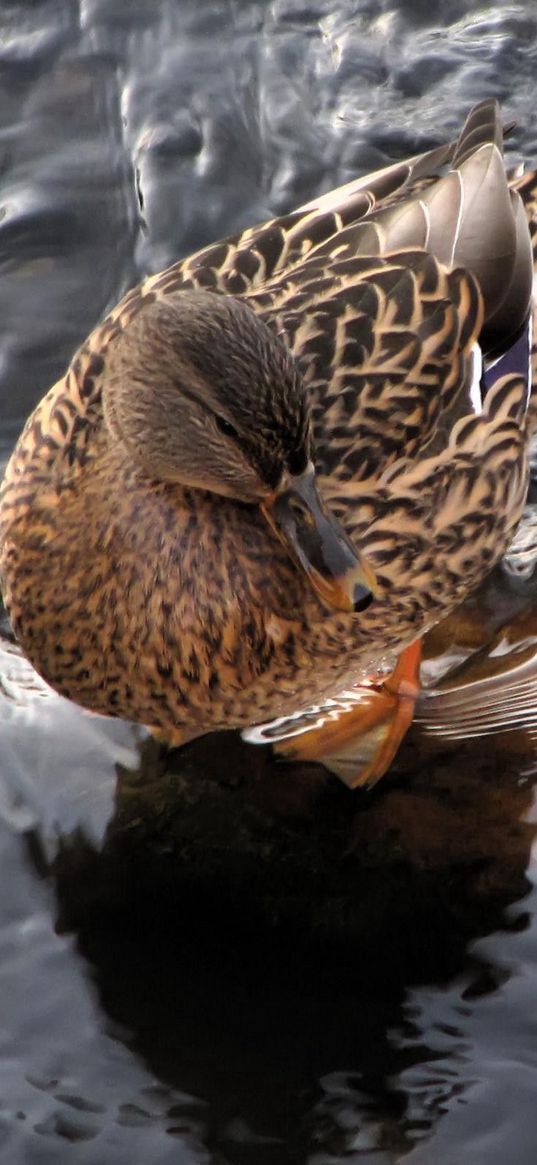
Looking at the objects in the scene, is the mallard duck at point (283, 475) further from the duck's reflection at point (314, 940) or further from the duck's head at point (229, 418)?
the duck's reflection at point (314, 940)

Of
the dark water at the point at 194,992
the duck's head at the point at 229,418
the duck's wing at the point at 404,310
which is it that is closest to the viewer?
the duck's head at the point at 229,418

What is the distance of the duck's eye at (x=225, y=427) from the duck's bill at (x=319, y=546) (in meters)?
0.17

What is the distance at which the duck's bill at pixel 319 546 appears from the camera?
3.44m

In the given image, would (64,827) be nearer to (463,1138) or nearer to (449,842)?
(449,842)

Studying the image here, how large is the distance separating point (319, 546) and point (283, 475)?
180 millimetres

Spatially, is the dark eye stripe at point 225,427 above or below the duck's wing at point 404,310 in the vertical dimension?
below

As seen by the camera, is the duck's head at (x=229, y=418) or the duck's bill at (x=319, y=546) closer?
the duck's head at (x=229, y=418)

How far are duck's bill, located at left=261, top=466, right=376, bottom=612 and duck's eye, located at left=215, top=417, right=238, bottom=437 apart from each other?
17 centimetres

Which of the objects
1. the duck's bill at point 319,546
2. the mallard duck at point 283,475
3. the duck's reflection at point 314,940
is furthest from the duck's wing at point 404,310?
the duck's reflection at point 314,940

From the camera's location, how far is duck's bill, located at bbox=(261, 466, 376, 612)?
11.3 ft

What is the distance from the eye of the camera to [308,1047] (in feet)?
12.3

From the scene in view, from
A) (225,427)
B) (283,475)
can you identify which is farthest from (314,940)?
(225,427)

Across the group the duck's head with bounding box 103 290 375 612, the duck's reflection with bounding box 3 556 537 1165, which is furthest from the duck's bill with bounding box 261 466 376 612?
the duck's reflection with bounding box 3 556 537 1165

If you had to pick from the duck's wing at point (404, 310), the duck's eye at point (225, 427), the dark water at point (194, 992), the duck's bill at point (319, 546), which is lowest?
the dark water at point (194, 992)
